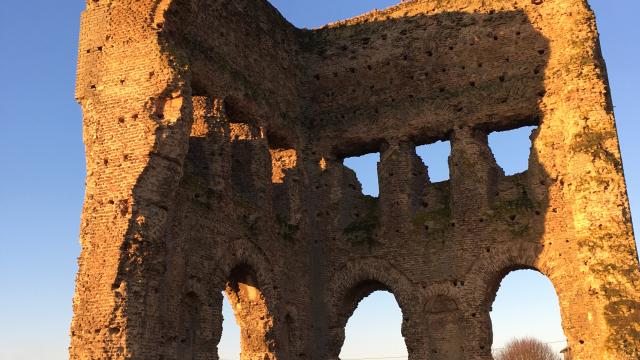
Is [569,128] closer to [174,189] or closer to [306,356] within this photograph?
[306,356]

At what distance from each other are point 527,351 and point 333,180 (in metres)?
42.8

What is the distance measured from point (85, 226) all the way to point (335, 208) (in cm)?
617

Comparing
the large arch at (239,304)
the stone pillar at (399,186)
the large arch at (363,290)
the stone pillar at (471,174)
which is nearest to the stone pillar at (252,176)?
the large arch at (239,304)

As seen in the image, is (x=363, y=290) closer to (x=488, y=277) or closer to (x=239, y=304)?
(x=488, y=277)

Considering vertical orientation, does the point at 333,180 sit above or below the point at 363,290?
above

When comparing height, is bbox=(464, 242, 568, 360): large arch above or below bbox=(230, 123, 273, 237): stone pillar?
below

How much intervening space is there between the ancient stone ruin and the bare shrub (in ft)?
132

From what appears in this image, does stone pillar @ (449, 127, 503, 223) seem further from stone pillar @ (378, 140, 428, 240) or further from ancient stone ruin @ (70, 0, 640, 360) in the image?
stone pillar @ (378, 140, 428, 240)

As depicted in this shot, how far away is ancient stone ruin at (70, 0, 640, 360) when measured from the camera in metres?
10.6

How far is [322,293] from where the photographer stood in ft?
49.0

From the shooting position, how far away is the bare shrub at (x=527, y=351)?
52.8m

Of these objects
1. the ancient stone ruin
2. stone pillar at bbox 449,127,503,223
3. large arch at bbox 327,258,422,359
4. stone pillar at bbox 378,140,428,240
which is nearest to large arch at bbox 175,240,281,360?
the ancient stone ruin

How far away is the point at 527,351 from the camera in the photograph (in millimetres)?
54062

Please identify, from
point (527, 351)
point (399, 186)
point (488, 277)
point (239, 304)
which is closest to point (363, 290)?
point (399, 186)
